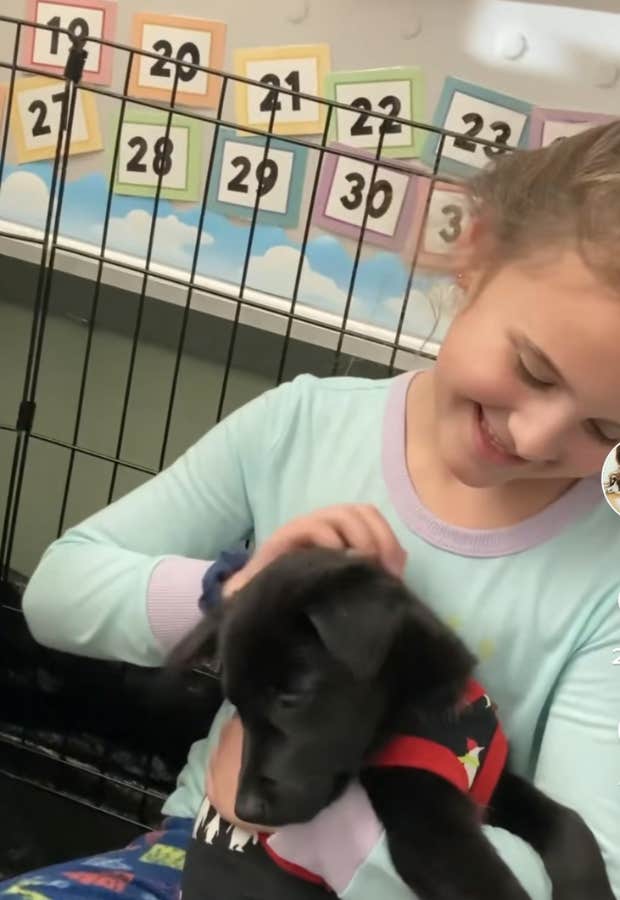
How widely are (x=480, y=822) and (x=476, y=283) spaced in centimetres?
37

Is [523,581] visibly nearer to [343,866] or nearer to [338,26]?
[343,866]

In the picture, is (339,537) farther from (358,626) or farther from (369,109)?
(369,109)

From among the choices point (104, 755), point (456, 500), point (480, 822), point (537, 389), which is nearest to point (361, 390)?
point (456, 500)

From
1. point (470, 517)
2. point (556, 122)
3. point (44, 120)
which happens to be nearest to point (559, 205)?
point (470, 517)

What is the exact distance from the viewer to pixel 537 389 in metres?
0.65

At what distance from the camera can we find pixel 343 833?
2.12 feet

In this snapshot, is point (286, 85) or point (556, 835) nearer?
point (556, 835)

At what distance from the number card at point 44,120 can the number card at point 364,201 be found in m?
0.36

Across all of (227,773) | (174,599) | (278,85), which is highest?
(278,85)

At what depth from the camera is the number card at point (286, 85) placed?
1368mm

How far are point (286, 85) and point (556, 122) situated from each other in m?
0.37

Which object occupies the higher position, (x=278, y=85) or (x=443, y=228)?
(x=278, y=85)

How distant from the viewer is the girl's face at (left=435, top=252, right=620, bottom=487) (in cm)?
62

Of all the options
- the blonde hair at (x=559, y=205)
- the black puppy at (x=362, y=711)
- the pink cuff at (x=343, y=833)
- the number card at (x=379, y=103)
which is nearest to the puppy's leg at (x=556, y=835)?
the black puppy at (x=362, y=711)
